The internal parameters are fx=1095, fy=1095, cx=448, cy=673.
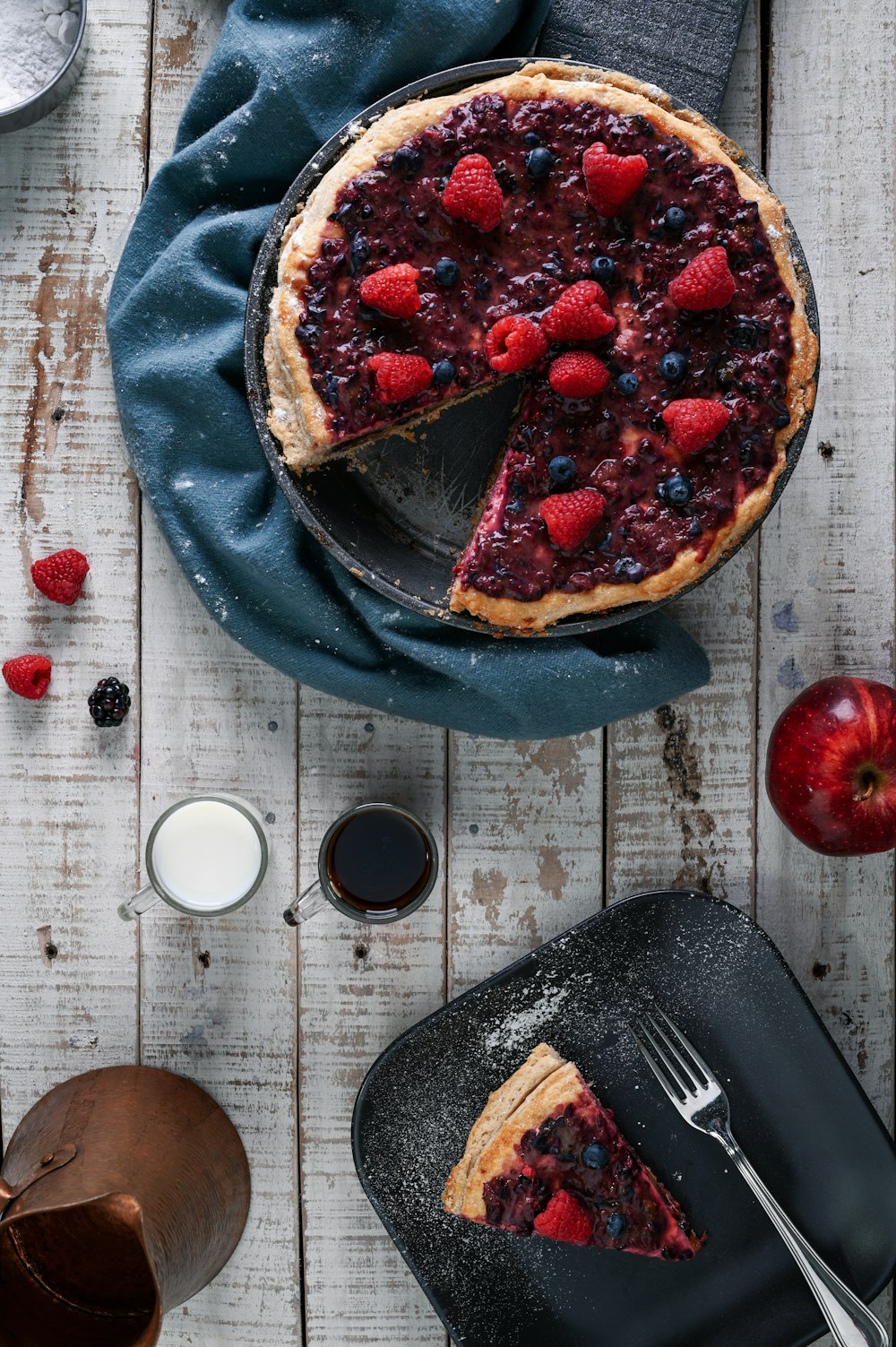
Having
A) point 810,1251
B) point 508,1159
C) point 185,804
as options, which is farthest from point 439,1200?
point 185,804

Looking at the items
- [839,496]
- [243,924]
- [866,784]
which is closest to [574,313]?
[839,496]

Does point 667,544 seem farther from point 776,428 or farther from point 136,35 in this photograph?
point 136,35

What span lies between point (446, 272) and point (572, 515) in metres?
0.54

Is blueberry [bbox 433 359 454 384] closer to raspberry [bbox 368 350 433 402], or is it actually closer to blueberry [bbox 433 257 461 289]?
raspberry [bbox 368 350 433 402]

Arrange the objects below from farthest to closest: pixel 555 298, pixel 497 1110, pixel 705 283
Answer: pixel 497 1110
pixel 555 298
pixel 705 283

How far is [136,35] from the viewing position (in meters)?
2.53

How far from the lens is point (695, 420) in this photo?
2.12 m

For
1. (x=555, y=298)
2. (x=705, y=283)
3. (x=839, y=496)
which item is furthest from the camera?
(x=839, y=496)

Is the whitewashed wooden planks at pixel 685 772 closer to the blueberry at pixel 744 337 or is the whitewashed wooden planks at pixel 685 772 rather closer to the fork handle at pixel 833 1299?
the blueberry at pixel 744 337

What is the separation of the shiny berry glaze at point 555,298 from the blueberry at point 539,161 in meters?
0.02

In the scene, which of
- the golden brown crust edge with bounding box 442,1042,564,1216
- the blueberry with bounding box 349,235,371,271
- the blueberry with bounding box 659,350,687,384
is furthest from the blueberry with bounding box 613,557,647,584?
the golden brown crust edge with bounding box 442,1042,564,1216

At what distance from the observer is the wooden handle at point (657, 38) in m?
2.34

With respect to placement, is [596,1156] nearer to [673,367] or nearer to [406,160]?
[673,367]

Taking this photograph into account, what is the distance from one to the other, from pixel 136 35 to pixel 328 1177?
2.70 meters
